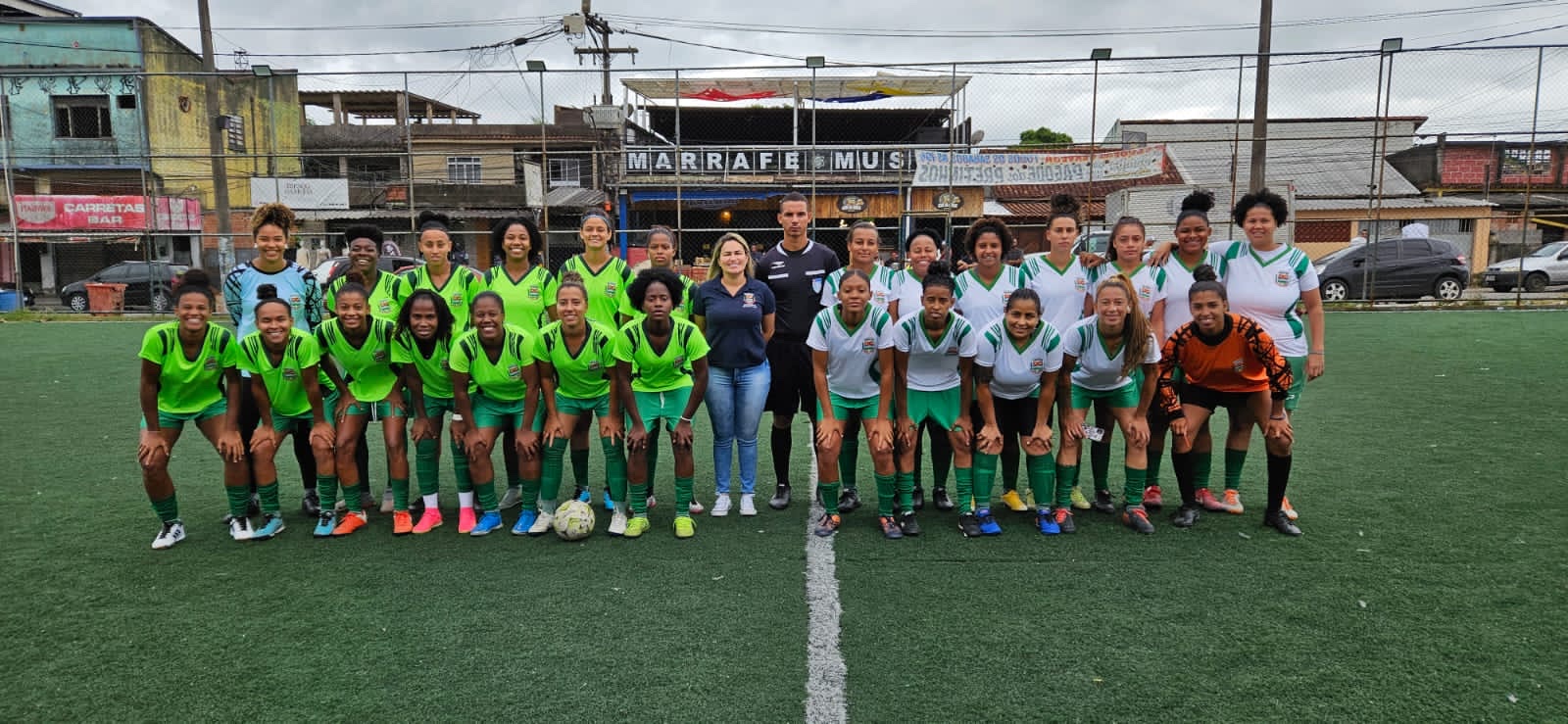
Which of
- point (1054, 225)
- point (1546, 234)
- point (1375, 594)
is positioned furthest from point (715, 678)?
point (1546, 234)

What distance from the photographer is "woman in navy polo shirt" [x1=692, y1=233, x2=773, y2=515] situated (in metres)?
5.04

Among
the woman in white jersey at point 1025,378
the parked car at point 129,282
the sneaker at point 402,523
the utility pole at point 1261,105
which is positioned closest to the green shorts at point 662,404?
the sneaker at point 402,523

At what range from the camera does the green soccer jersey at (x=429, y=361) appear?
4824mm

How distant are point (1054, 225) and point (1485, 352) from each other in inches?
346

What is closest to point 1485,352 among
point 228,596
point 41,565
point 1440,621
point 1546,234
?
point 1440,621

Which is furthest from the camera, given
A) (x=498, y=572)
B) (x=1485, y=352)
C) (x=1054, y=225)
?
(x=1485, y=352)

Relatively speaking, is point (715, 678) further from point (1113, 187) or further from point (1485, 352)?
point (1113, 187)

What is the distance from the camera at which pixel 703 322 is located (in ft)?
16.9

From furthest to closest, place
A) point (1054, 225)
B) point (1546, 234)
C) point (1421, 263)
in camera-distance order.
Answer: point (1546, 234), point (1421, 263), point (1054, 225)

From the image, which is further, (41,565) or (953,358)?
(953,358)

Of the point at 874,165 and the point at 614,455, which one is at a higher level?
the point at 874,165

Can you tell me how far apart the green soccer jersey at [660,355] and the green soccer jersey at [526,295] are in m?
0.81

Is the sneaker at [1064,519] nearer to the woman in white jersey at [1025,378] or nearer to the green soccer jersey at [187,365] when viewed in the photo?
the woman in white jersey at [1025,378]

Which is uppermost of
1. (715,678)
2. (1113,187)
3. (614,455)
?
(1113,187)
